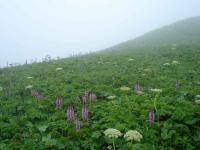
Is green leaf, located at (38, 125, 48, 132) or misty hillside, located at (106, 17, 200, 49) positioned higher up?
misty hillside, located at (106, 17, 200, 49)

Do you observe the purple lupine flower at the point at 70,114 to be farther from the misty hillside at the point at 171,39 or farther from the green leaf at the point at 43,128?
the misty hillside at the point at 171,39

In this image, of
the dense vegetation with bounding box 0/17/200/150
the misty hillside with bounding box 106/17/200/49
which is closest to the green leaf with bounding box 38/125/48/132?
the dense vegetation with bounding box 0/17/200/150

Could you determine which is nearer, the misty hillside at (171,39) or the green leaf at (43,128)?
the green leaf at (43,128)

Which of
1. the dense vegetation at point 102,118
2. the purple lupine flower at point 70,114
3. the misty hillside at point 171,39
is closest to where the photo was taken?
the dense vegetation at point 102,118

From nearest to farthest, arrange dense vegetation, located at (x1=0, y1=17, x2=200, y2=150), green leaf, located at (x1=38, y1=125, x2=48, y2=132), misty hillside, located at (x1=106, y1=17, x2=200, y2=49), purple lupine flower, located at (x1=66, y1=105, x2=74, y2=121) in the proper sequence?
1. dense vegetation, located at (x1=0, y1=17, x2=200, y2=150)
2. green leaf, located at (x1=38, y1=125, x2=48, y2=132)
3. purple lupine flower, located at (x1=66, y1=105, x2=74, y2=121)
4. misty hillside, located at (x1=106, y1=17, x2=200, y2=49)

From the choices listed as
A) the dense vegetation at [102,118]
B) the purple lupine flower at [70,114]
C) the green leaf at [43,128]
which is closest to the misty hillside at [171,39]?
the dense vegetation at [102,118]

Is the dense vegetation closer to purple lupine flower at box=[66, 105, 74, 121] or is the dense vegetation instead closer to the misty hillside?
purple lupine flower at box=[66, 105, 74, 121]

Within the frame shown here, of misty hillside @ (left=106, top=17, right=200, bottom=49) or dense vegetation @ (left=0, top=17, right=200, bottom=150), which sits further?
misty hillside @ (left=106, top=17, right=200, bottom=49)

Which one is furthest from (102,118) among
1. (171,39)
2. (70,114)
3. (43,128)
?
(171,39)

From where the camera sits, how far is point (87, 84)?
11.8m

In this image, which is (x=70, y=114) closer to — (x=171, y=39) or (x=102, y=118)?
(x=102, y=118)

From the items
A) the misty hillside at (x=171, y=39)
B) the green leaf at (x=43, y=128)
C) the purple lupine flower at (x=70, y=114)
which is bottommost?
the green leaf at (x=43, y=128)

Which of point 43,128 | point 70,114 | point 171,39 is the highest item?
point 171,39

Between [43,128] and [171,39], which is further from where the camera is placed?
[171,39]
